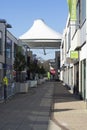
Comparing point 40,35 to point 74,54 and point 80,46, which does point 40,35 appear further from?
point 80,46

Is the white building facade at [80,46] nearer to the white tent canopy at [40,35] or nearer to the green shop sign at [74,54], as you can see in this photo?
the green shop sign at [74,54]

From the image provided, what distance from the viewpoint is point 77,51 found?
125ft

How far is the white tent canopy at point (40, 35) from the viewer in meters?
122

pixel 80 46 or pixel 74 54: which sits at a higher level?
pixel 80 46

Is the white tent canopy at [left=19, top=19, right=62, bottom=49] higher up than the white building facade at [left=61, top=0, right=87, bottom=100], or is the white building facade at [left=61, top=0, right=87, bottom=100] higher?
the white tent canopy at [left=19, top=19, right=62, bottom=49]

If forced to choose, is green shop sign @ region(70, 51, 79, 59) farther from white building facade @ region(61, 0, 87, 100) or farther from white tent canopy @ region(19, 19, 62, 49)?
white tent canopy @ region(19, 19, 62, 49)

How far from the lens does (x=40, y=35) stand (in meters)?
123

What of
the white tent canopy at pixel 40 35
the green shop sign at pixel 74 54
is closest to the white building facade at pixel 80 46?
the green shop sign at pixel 74 54

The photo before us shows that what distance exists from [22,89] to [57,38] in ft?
258

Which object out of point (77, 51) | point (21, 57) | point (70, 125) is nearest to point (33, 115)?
point (70, 125)

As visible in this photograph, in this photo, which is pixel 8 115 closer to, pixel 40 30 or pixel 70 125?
pixel 70 125

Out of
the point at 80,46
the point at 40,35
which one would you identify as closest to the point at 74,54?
the point at 80,46

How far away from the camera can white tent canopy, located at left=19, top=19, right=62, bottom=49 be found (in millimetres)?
122375

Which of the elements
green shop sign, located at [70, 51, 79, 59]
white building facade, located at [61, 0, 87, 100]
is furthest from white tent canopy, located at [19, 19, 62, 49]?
green shop sign, located at [70, 51, 79, 59]
